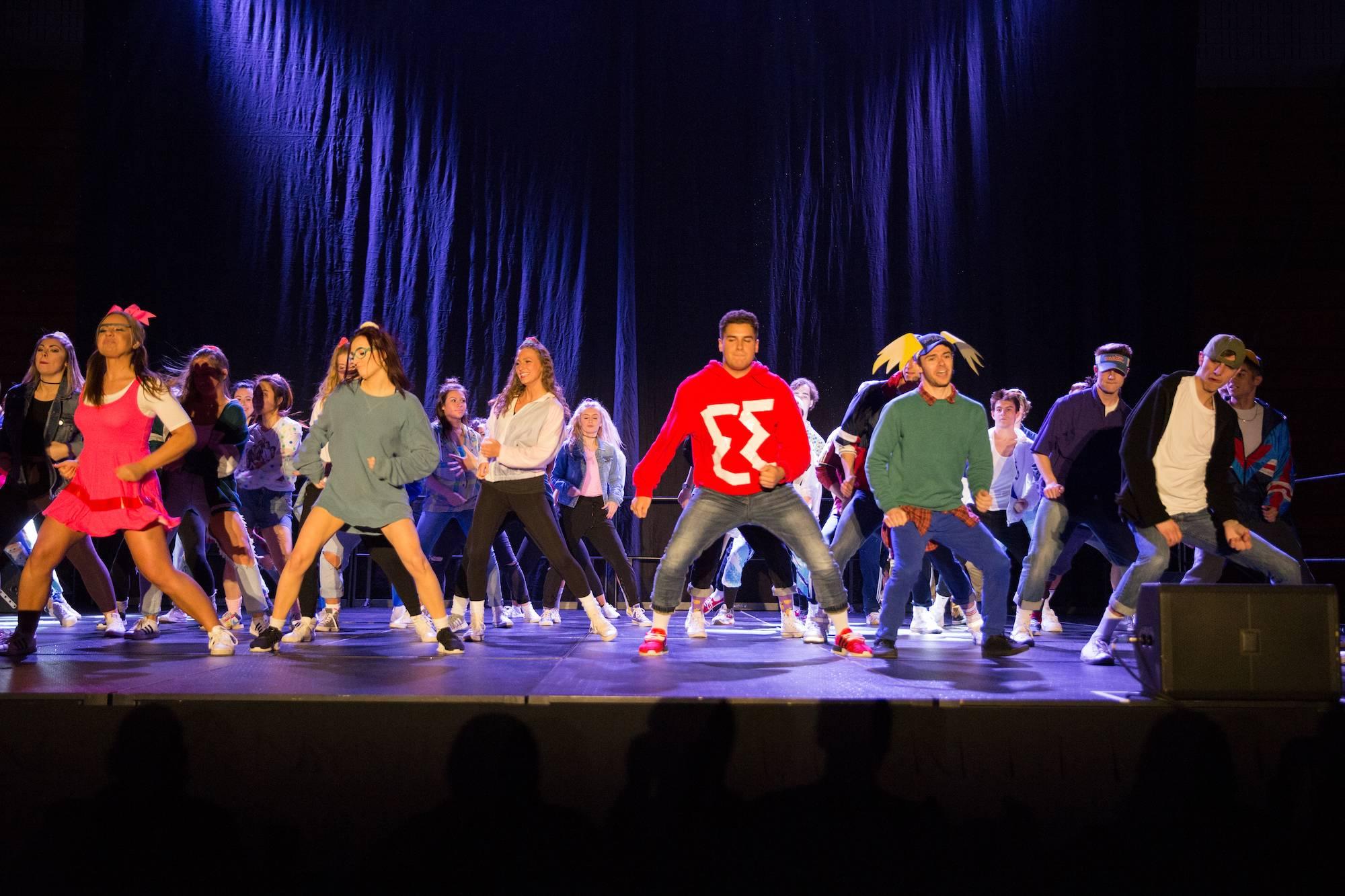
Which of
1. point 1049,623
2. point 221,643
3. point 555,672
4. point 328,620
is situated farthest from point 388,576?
point 1049,623

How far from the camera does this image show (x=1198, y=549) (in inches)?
184

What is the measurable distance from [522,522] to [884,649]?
2205 mm

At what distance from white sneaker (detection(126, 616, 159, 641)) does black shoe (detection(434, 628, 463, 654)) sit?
7.05 ft

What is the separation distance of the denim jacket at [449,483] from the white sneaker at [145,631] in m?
1.86

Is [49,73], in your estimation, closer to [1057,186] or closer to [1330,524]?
[1057,186]

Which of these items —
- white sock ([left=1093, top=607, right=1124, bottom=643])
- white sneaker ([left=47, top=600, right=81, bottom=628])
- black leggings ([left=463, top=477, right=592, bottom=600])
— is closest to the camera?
white sock ([left=1093, top=607, right=1124, bottom=643])

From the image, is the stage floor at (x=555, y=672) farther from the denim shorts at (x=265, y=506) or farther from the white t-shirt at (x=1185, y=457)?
the denim shorts at (x=265, y=506)

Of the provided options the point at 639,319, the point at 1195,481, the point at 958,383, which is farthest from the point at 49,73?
the point at 1195,481

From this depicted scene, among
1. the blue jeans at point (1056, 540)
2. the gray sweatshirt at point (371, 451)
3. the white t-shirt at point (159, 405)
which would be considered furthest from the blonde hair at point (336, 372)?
the blue jeans at point (1056, 540)

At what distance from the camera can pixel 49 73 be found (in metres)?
10.4

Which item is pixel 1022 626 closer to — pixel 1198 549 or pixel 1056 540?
pixel 1056 540

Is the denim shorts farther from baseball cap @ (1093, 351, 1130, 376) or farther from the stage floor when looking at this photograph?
baseball cap @ (1093, 351, 1130, 376)

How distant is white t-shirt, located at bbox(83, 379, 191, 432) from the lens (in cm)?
469

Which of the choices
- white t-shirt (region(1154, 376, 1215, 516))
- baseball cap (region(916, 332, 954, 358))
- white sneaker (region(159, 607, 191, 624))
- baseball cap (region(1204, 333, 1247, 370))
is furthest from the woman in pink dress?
baseball cap (region(1204, 333, 1247, 370))
